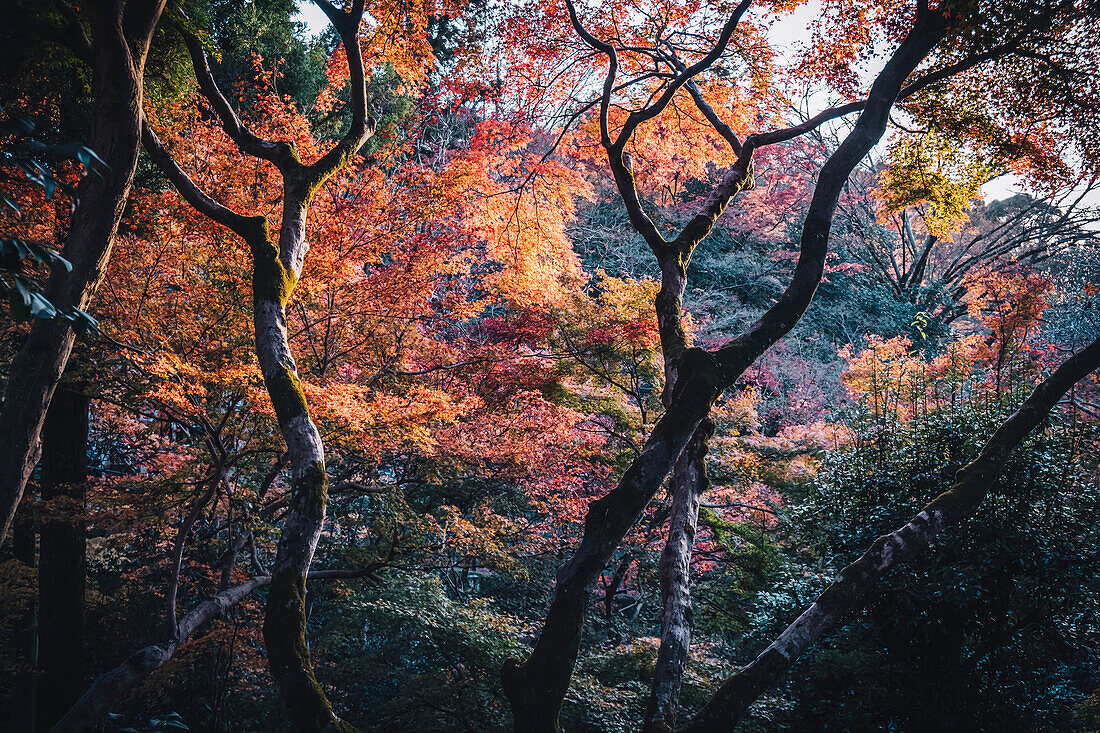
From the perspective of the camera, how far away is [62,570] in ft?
21.6

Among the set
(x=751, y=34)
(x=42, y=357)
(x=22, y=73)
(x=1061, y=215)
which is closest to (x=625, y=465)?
(x=751, y=34)

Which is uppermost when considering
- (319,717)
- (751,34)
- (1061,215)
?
(1061,215)

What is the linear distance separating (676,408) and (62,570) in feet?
22.6

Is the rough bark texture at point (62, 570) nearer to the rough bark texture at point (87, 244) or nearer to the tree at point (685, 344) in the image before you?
the rough bark texture at point (87, 244)

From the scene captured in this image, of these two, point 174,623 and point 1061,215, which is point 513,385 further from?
point 1061,215

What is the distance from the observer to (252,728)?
7.11m

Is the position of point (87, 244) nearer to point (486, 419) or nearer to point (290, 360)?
point (290, 360)

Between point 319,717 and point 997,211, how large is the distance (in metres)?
23.3

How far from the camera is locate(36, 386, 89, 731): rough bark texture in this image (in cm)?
635

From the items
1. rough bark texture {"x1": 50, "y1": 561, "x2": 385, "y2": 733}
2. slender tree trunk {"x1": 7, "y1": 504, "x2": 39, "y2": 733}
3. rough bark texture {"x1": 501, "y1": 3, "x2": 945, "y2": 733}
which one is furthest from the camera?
slender tree trunk {"x1": 7, "y1": 504, "x2": 39, "y2": 733}

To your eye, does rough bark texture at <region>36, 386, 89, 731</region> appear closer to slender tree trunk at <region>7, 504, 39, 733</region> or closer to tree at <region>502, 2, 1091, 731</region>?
slender tree trunk at <region>7, 504, 39, 733</region>

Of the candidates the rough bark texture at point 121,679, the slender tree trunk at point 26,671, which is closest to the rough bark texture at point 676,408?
the rough bark texture at point 121,679

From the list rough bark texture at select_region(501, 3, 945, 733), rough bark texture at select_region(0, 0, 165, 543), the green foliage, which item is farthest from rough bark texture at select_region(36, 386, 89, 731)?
the green foliage

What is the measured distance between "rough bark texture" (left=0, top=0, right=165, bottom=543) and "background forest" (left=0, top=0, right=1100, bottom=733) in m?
0.02
